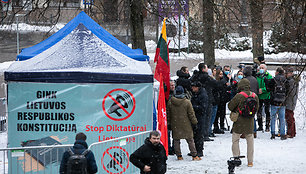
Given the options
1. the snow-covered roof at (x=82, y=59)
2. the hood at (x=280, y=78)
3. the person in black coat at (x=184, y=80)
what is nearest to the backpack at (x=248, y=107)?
the snow-covered roof at (x=82, y=59)

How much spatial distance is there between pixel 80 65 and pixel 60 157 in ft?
5.54

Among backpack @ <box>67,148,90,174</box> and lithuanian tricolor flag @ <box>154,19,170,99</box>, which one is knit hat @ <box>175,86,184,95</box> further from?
backpack @ <box>67,148,90,174</box>

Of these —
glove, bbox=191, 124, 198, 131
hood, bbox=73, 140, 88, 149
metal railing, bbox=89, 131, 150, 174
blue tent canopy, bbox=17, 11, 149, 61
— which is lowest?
metal railing, bbox=89, 131, 150, 174

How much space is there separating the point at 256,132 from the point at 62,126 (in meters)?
6.54

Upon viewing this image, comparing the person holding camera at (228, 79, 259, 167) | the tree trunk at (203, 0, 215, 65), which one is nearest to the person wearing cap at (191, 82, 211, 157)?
the person holding camera at (228, 79, 259, 167)

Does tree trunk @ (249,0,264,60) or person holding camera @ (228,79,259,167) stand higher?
tree trunk @ (249,0,264,60)

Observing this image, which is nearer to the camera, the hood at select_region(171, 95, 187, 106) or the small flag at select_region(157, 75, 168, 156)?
the small flag at select_region(157, 75, 168, 156)

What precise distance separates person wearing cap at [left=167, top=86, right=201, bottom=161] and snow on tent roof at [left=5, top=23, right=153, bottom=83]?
1.10 m

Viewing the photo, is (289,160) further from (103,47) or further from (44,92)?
(44,92)

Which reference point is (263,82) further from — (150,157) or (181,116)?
(150,157)

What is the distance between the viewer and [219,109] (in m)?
14.0

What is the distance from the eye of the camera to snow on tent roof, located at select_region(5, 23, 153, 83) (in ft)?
29.2

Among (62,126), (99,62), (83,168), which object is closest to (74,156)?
(83,168)

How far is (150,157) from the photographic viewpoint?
23.9 feet
